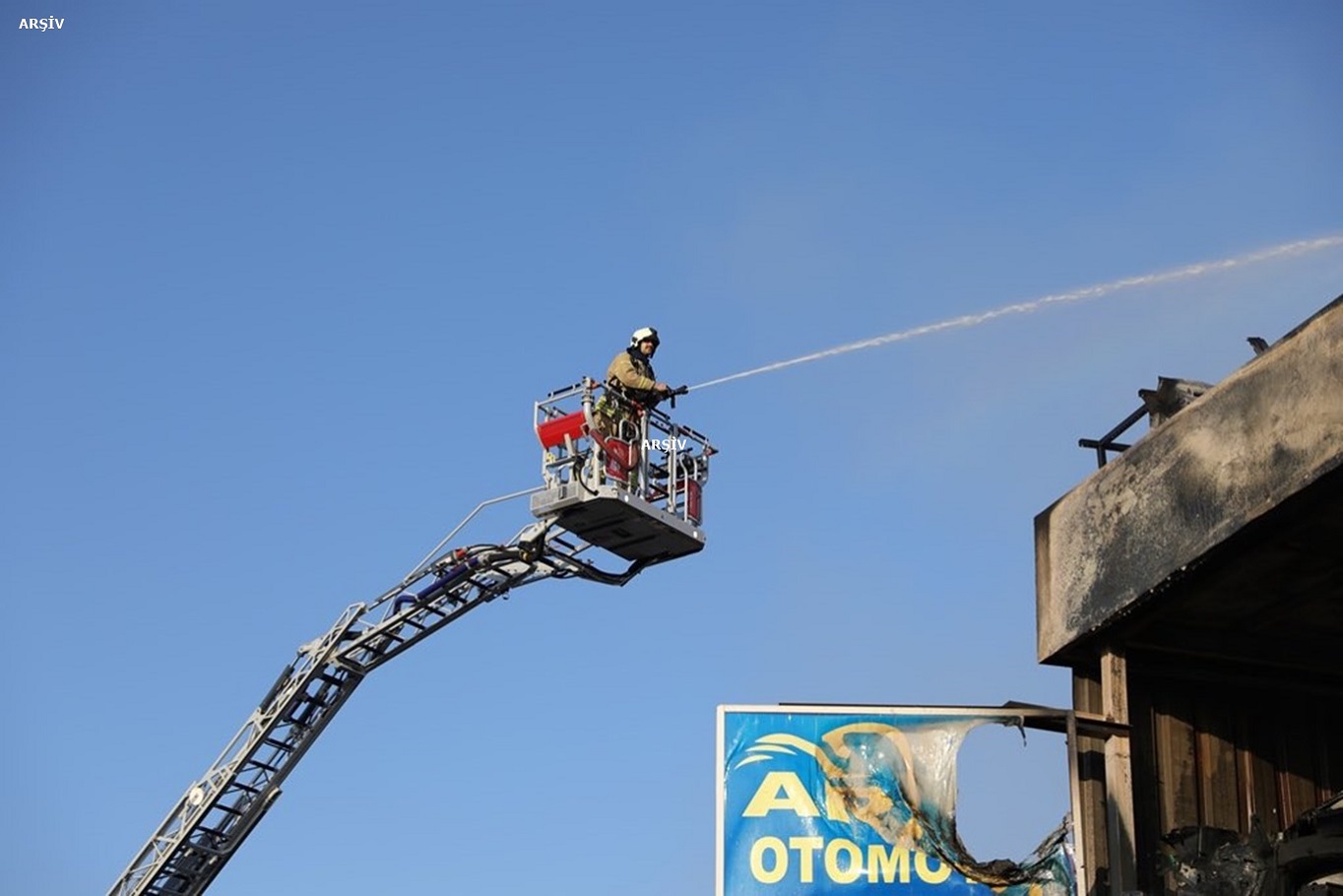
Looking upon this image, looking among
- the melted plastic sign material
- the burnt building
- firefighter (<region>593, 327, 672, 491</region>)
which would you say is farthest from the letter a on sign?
firefighter (<region>593, 327, 672, 491</region>)

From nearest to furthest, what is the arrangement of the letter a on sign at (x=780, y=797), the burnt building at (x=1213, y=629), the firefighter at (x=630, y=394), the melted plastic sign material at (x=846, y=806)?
the burnt building at (x=1213, y=629)
the melted plastic sign material at (x=846, y=806)
the letter a on sign at (x=780, y=797)
the firefighter at (x=630, y=394)

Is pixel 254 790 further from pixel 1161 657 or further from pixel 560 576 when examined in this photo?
pixel 1161 657

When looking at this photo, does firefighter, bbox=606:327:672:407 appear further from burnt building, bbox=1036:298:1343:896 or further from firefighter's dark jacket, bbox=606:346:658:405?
burnt building, bbox=1036:298:1343:896

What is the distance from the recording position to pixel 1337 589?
16562 millimetres

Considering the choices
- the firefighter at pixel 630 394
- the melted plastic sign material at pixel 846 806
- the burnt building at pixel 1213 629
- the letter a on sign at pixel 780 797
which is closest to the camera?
the burnt building at pixel 1213 629

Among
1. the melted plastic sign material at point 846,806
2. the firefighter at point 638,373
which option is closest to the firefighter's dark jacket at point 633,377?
the firefighter at point 638,373

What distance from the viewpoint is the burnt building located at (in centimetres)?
1491

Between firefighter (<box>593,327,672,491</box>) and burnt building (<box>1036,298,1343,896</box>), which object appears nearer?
burnt building (<box>1036,298,1343,896</box>)

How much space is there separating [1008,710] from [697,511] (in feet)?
23.7

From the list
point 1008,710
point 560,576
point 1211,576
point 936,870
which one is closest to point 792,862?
point 936,870

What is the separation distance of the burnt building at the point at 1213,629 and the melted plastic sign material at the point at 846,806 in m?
1.42

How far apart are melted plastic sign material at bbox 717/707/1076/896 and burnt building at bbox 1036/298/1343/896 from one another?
1.42m

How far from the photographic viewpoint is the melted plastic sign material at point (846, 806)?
60.7 ft

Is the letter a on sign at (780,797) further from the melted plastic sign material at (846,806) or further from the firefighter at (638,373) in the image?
the firefighter at (638,373)
